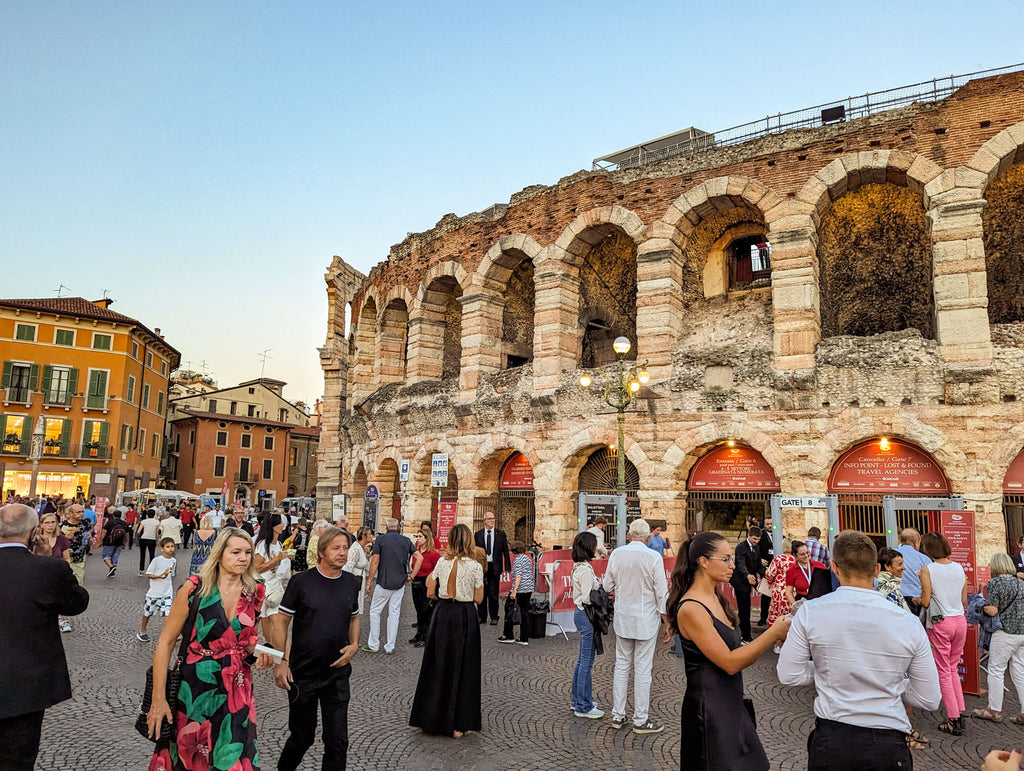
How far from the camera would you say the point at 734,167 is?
15.0 meters

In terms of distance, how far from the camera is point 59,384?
3331cm

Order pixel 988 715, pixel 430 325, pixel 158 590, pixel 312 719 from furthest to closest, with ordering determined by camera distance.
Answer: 1. pixel 430 325
2. pixel 158 590
3. pixel 988 715
4. pixel 312 719

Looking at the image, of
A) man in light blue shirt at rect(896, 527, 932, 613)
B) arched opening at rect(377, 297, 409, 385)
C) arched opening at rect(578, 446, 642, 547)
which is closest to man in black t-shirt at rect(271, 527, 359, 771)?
man in light blue shirt at rect(896, 527, 932, 613)

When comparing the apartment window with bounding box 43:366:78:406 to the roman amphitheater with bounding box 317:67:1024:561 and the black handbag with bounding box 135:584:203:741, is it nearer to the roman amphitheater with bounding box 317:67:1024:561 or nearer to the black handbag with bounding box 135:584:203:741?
the roman amphitheater with bounding box 317:67:1024:561

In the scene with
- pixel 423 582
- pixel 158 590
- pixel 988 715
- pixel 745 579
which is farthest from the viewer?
pixel 423 582

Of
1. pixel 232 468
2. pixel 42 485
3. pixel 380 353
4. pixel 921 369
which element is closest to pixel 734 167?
pixel 921 369

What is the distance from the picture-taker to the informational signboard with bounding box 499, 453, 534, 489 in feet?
57.2

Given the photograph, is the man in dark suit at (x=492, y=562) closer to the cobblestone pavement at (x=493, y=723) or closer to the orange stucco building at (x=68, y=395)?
the cobblestone pavement at (x=493, y=723)

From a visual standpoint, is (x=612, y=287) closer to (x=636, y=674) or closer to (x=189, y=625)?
(x=636, y=674)

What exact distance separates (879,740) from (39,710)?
399 cm

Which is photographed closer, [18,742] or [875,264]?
[18,742]

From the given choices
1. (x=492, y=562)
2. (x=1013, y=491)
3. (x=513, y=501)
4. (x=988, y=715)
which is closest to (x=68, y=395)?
(x=513, y=501)

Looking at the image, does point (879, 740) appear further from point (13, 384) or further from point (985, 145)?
point (13, 384)

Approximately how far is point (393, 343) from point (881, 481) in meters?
15.3
